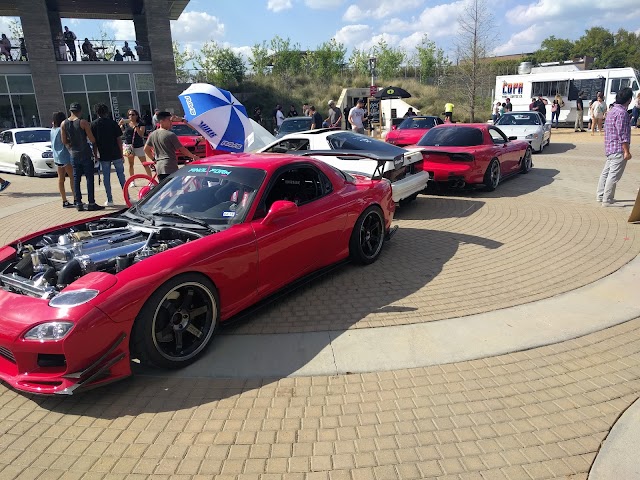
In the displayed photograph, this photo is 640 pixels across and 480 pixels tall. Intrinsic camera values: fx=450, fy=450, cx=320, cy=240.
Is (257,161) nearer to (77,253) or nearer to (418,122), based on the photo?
A: (77,253)

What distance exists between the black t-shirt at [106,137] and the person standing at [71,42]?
20951mm

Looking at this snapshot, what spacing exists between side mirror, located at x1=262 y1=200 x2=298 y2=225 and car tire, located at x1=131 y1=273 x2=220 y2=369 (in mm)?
811

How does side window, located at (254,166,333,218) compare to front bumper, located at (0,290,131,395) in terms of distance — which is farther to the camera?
side window, located at (254,166,333,218)

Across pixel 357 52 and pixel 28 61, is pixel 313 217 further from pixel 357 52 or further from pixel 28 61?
pixel 357 52

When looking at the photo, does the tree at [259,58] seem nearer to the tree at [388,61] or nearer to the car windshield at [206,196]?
the tree at [388,61]

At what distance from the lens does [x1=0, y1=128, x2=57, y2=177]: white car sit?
46.0 ft

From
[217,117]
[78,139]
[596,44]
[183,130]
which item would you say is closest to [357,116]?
[217,117]

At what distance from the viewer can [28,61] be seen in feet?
79.9

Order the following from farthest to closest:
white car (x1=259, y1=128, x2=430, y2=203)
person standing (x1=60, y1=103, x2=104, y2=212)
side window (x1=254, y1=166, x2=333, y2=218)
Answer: person standing (x1=60, y1=103, x2=104, y2=212) < white car (x1=259, y1=128, x2=430, y2=203) < side window (x1=254, y1=166, x2=333, y2=218)

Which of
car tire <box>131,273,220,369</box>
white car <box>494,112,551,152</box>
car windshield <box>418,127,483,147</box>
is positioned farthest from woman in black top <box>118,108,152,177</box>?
Answer: white car <box>494,112,551,152</box>

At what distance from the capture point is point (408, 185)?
25.9 feet

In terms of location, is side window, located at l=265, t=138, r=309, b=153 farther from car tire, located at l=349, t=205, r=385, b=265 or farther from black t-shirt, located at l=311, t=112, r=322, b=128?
black t-shirt, located at l=311, t=112, r=322, b=128

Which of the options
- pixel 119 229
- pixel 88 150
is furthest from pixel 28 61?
pixel 119 229

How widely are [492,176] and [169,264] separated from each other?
8326mm
